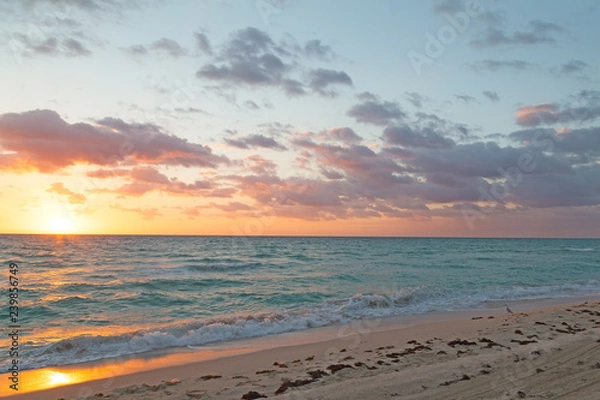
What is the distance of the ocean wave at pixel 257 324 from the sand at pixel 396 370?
1.74 m

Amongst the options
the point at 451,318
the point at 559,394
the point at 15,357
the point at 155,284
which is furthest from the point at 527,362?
the point at 155,284

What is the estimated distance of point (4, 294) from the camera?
21.6 meters

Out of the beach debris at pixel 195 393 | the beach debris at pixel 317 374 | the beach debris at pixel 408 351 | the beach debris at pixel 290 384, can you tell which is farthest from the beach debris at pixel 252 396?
the beach debris at pixel 408 351

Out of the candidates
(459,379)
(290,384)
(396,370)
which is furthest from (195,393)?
(459,379)

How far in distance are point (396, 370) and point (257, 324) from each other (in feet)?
24.2

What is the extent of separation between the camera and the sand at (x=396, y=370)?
6.93 metres

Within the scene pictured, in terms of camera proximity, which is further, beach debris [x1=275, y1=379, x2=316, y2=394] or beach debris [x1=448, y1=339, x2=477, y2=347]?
beach debris [x1=448, y1=339, x2=477, y2=347]

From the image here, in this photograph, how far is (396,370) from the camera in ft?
26.9

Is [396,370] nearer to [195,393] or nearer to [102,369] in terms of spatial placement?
[195,393]

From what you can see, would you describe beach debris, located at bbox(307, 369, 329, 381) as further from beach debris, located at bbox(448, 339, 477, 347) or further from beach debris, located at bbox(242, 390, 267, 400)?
beach debris, located at bbox(448, 339, 477, 347)

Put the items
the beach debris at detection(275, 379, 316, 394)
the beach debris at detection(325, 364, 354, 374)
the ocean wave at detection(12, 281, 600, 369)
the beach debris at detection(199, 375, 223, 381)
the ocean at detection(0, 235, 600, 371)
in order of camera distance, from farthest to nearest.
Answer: the ocean at detection(0, 235, 600, 371) < the ocean wave at detection(12, 281, 600, 369) < the beach debris at detection(199, 375, 223, 381) < the beach debris at detection(325, 364, 354, 374) < the beach debris at detection(275, 379, 316, 394)

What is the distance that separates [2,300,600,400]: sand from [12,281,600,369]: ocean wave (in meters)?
1.74

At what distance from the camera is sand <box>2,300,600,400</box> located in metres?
6.93

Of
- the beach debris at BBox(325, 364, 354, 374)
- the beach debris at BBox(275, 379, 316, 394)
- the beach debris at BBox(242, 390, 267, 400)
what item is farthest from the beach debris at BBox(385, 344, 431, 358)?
the beach debris at BBox(242, 390, 267, 400)
